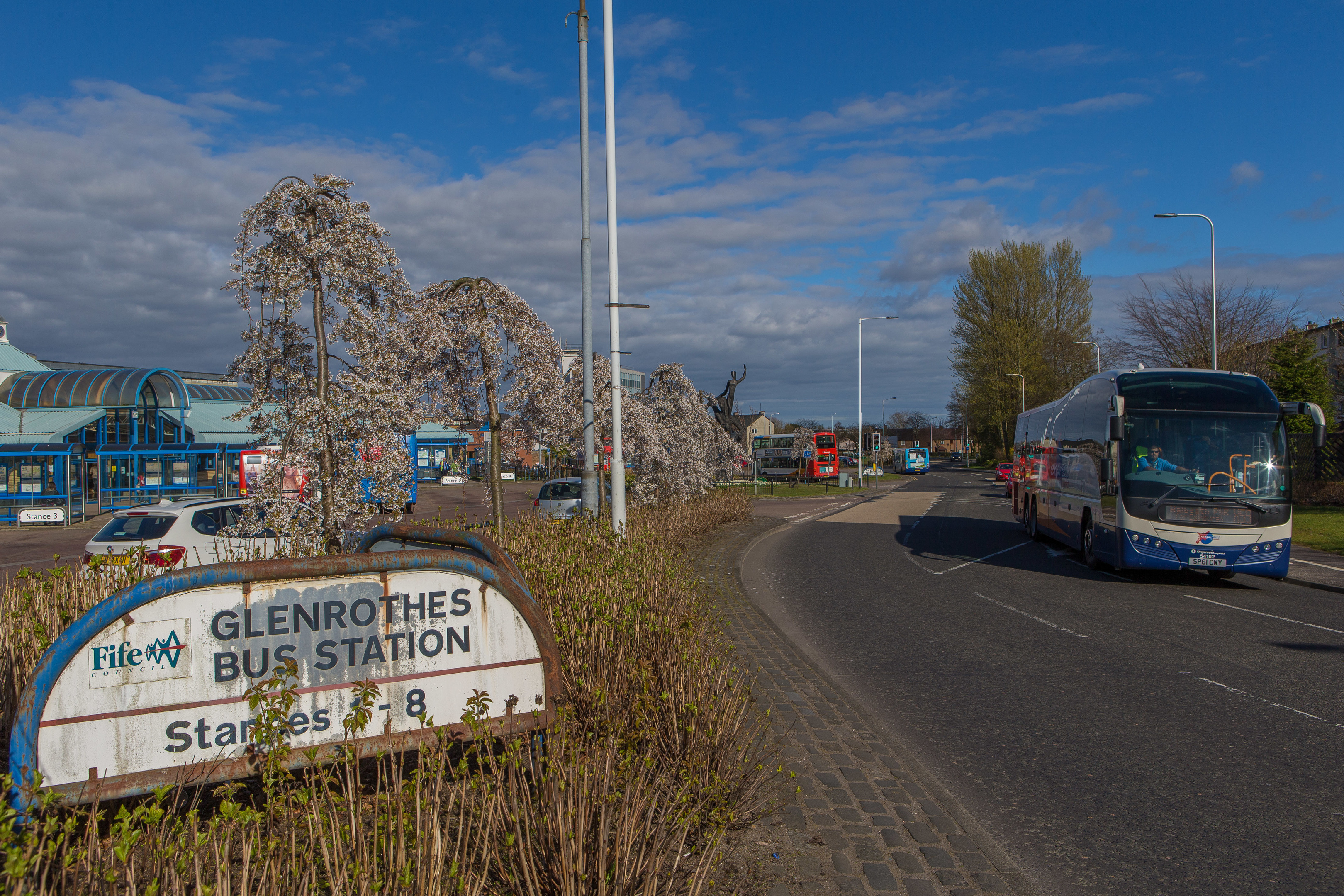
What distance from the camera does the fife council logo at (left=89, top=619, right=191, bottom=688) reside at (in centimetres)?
293

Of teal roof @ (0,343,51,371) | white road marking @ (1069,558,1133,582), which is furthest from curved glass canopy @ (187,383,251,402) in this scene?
white road marking @ (1069,558,1133,582)

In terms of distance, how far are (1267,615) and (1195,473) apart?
2.69m

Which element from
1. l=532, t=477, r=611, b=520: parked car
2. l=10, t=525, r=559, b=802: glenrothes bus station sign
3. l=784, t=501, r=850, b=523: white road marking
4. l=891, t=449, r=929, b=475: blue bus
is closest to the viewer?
l=10, t=525, r=559, b=802: glenrothes bus station sign

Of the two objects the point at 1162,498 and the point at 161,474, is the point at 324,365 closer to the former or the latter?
the point at 1162,498

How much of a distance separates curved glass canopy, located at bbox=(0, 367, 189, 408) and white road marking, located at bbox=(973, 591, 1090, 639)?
37.8 metres

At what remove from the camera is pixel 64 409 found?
36.7 metres

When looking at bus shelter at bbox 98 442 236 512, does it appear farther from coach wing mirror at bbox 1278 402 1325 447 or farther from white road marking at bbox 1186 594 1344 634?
coach wing mirror at bbox 1278 402 1325 447

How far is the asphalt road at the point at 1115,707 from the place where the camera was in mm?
4039

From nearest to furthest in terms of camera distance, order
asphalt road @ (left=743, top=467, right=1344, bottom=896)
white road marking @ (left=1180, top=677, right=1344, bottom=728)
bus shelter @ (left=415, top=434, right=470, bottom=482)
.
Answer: asphalt road @ (left=743, top=467, right=1344, bottom=896), white road marking @ (left=1180, top=677, right=1344, bottom=728), bus shelter @ (left=415, top=434, right=470, bottom=482)

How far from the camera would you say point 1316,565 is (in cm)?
1462

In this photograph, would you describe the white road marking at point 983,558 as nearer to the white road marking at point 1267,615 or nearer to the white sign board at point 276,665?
the white road marking at point 1267,615

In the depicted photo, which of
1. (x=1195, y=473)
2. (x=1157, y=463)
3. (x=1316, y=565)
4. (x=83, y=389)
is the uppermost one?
(x=83, y=389)

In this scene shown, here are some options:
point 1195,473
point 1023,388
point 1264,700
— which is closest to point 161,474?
point 1195,473

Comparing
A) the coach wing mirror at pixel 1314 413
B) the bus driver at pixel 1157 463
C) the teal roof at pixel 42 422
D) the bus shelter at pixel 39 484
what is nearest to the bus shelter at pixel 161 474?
the bus shelter at pixel 39 484
